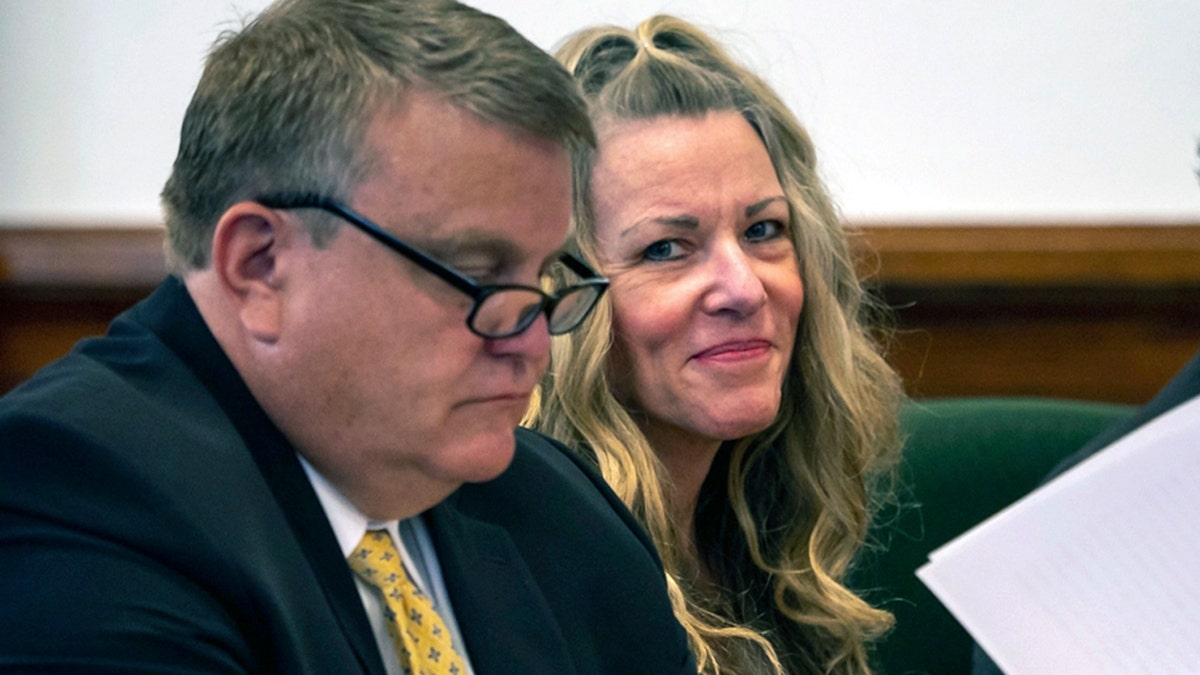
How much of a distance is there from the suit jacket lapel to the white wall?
1398 mm

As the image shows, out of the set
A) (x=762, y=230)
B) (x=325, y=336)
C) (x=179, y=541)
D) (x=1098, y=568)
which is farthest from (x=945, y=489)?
(x=179, y=541)

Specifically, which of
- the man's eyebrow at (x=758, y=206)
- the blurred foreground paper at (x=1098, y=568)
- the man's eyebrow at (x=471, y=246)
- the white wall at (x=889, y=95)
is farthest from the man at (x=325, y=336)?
the white wall at (x=889, y=95)

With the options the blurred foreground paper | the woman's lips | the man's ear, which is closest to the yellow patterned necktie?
the man's ear

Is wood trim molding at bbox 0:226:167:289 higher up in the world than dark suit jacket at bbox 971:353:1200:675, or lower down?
lower down

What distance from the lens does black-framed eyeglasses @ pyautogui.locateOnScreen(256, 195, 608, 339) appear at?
1.00 meters

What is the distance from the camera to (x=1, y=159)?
2.50 meters

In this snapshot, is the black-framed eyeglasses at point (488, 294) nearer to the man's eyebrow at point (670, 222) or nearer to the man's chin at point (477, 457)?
the man's chin at point (477, 457)

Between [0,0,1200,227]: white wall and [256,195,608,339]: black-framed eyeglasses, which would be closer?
[256,195,608,339]: black-framed eyeglasses

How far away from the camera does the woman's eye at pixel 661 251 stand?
5.67 feet

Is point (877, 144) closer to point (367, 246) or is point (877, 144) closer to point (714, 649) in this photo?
point (714, 649)

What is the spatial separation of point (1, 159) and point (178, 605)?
72.5 inches

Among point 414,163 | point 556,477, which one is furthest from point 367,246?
point 556,477

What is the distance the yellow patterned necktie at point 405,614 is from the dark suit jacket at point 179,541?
35mm

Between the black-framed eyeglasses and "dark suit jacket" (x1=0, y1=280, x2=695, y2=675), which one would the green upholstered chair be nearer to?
"dark suit jacket" (x1=0, y1=280, x2=695, y2=675)
